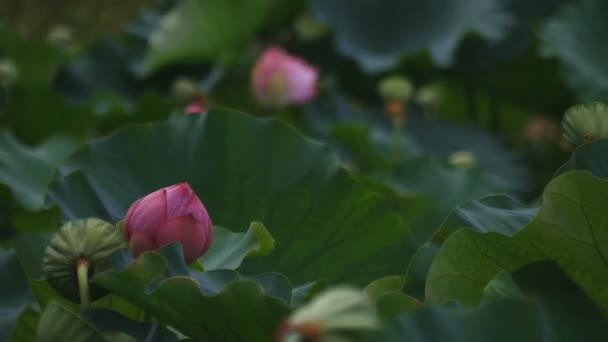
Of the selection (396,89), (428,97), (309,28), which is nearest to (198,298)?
(396,89)

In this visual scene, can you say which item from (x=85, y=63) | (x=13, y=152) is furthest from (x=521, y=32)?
(x=13, y=152)

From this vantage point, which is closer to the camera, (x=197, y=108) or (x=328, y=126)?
(x=197, y=108)

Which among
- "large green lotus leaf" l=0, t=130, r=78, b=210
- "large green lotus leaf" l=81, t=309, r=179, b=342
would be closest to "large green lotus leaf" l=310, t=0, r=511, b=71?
"large green lotus leaf" l=0, t=130, r=78, b=210

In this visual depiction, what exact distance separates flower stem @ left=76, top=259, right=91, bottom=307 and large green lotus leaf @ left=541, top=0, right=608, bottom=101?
1.50 m

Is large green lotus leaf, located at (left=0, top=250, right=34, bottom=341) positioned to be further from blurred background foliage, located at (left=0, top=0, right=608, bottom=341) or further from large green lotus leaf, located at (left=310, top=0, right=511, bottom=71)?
large green lotus leaf, located at (left=310, top=0, right=511, bottom=71)

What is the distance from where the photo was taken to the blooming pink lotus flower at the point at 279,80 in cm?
182

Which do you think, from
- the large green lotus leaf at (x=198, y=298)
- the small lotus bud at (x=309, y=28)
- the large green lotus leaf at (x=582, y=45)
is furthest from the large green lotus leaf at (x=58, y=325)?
the small lotus bud at (x=309, y=28)

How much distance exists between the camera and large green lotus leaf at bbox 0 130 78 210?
3.81 feet

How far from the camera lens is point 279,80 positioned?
182 centimetres

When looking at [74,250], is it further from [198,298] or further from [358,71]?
[358,71]

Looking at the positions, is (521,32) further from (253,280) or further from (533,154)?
(253,280)

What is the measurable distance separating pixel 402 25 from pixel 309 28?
194mm

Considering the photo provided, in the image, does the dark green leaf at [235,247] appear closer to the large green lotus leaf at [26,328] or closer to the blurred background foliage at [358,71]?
the large green lotus leaf at [26,328]

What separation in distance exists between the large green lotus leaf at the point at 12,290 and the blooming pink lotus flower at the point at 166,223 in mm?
63
